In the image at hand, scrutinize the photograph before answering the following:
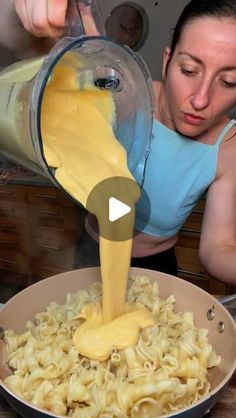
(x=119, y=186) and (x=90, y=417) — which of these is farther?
(x=119, y=186)

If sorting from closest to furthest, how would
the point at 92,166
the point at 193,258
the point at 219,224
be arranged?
the point at 92,166 → the point at 219,224 → the point at 193,258

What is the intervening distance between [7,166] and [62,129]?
34cm

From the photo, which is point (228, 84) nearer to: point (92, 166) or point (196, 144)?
point (196, 144)

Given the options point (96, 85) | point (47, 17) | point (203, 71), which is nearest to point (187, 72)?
point (203, 71)

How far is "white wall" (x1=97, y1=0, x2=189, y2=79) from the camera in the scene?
7.89ft

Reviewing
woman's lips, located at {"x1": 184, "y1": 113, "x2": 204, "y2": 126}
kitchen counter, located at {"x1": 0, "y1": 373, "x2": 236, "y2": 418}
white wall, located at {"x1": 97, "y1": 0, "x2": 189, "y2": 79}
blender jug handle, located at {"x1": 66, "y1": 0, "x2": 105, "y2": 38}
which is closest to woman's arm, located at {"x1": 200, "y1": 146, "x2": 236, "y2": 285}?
woman's lips, located at {"x1": 184, "y1": 113, "x2": 204, "y2": 126}

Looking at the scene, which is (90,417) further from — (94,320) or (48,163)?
(48,163)

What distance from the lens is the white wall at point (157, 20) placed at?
7.89 feet

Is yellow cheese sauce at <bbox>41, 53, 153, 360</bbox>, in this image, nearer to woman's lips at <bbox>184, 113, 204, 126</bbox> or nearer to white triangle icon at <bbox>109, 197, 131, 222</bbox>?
white triangle icon at <bbox>109, 197, 131, 222</bbox>

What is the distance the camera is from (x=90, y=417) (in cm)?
77

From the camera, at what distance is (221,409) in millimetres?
809

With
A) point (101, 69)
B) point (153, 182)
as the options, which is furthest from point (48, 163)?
point (153, 182)
